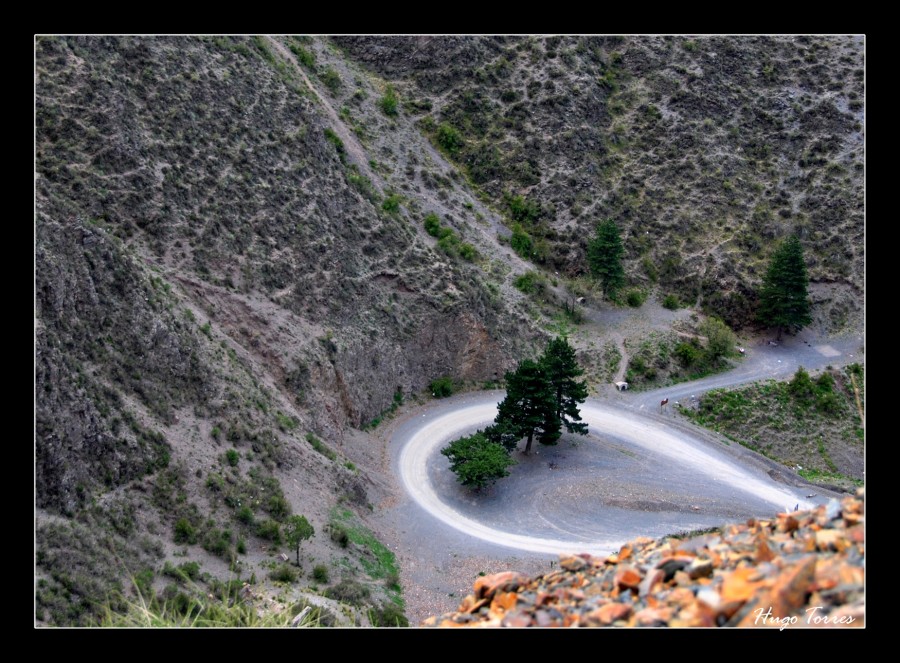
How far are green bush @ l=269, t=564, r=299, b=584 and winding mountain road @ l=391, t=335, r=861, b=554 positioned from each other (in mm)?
7964

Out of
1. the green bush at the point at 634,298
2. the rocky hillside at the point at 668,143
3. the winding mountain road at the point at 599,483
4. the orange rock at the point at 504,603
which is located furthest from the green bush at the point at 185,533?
the green bush at the point at 634,298

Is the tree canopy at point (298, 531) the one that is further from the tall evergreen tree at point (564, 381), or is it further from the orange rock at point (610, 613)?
the orange rock at point (610, 613)

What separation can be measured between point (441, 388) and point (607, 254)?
53.1 feet

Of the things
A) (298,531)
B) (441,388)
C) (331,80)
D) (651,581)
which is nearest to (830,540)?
(651,581)

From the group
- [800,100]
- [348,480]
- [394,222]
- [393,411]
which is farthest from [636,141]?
[348,480]

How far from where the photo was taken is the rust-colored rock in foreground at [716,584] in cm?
876

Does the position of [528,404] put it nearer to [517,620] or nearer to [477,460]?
[477,460]

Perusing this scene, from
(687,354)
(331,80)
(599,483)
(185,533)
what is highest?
(331,80)

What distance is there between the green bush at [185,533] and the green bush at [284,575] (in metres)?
2.63

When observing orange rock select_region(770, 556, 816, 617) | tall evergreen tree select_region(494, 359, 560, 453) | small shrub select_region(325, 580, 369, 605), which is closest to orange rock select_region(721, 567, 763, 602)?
orange rock select_region(770, 556, 816, 617)

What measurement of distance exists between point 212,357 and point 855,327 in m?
43.8

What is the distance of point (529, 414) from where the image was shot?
36.3 metres

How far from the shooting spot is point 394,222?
46.3m

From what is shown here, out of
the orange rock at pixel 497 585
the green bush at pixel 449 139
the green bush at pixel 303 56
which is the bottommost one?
the orange rock at pixel 497 585
